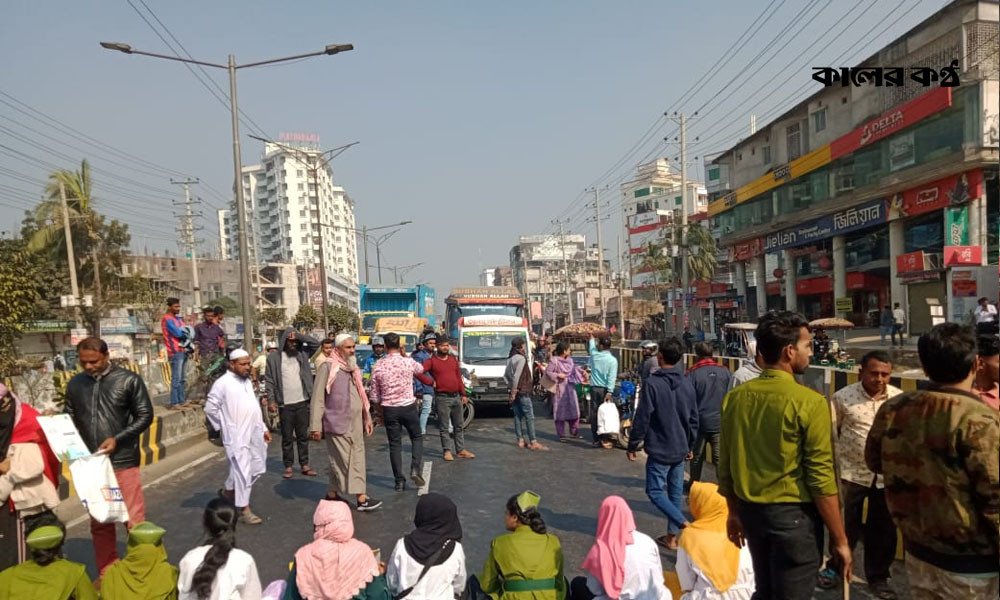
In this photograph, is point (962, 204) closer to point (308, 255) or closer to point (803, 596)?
point (803, 596)

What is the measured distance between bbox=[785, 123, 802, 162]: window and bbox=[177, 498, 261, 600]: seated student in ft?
136

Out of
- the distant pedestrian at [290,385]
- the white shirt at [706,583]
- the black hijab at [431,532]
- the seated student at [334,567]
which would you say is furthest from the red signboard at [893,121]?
the seated student at [334,567]

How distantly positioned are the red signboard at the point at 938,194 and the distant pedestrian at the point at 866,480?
2429 centimetres

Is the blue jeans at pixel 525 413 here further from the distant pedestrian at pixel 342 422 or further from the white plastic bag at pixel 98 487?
the white plastic bag at pixel 98 487

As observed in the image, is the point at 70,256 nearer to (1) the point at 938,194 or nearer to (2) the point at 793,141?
(1) the point at 938,194

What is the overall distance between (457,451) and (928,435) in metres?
8.04

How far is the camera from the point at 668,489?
6.23 metres

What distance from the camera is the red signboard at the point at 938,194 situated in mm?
23906

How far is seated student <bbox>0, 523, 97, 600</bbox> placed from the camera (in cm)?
322

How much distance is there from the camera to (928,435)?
2678mm

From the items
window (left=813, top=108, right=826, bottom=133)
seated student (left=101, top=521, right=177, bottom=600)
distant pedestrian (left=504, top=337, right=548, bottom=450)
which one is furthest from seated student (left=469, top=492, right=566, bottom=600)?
window (left=813, top=108, right=826, bottom=133)

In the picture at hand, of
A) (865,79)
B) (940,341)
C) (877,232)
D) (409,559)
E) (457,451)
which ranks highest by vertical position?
(865,79)

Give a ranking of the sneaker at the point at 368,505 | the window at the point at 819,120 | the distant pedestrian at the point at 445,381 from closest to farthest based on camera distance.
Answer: the sneaker at the point at 368,505
the distant pedestrian at the point at 445,381
the window at the point at 819,120

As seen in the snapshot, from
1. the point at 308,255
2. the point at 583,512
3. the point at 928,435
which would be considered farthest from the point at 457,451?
the point at 308,255
